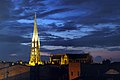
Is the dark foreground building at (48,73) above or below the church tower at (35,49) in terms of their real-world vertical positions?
below

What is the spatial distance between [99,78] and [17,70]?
20.8 meters

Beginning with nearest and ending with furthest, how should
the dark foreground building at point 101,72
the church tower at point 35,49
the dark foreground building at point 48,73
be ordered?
the dark foreground building at point 101,72 < the dark foreground building at point 48,73 < the church tower at point 35,49

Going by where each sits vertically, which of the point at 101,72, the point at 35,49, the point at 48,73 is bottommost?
the point at 48,73

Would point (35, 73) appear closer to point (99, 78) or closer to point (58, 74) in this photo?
point (58, 74)

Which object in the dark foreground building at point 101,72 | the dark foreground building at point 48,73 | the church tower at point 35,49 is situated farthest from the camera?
the church tower at point 35,49

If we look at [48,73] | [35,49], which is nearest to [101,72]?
[48,73]

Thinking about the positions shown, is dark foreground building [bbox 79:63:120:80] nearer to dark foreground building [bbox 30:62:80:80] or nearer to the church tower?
dark foreground building [bbox 30:62:80:80]

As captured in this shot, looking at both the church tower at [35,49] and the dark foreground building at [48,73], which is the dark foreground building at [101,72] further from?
the church tower at [35,49]

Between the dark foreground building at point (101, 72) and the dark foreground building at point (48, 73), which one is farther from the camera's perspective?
the dark foreground building at point (48, 73)

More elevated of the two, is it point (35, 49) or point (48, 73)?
point (35, 49)

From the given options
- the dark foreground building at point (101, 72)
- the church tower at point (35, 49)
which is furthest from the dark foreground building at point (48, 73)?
the church tower at point (35, 49)

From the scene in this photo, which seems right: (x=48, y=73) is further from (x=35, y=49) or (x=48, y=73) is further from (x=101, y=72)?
(x=35, y=49)

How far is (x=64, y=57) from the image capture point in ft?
312

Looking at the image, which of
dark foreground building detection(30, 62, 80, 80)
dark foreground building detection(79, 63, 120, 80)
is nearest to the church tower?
dark foreground building detection(30, 62, 80, 80)
